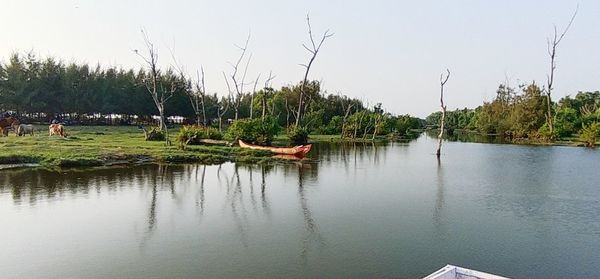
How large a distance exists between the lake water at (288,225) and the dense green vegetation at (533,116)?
94.6ft

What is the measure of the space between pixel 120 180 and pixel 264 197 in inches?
195

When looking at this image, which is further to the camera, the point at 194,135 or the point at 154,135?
the point at 154,135

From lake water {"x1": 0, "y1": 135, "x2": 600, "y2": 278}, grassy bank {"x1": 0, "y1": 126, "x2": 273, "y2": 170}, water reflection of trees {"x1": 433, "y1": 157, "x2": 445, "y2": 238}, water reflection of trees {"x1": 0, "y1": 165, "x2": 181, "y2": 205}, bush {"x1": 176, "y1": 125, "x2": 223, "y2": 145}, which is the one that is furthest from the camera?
bush {"x1": 176, "y1": 125, "x2": 223, "y2": 145}

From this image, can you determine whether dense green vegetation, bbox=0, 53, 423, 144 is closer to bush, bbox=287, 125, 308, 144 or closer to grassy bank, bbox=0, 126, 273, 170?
bush, bbox=287, 125, 308, 144

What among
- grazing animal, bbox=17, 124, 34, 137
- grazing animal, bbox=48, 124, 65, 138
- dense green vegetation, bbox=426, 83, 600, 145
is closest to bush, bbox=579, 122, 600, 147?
dense green vegetation, bbox=426, 83, 600, 145

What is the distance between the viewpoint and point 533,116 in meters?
48.4

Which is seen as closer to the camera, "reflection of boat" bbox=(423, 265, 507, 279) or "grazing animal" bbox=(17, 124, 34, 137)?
"reflection of boat" bbox=(423, 265, 507, 279)

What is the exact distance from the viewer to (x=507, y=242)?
8609 mm

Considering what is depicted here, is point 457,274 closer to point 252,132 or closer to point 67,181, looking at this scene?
point 67,181

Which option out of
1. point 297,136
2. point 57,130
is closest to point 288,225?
point 57,130

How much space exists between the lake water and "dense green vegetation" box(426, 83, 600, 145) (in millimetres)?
28837

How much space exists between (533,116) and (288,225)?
45.7 m

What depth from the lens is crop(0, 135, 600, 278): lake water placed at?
716 centimetres

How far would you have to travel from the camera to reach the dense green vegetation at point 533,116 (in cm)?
4444
